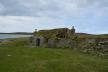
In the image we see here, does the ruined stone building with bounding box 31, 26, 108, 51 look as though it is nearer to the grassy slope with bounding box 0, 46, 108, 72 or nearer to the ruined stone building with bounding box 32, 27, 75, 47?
the ruined stone building with bounding box 32, 27, 75, 47

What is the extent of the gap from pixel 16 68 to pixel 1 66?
7.24 ft

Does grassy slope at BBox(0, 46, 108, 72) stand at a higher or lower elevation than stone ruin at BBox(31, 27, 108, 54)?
lower

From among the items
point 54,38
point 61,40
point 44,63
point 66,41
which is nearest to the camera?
point 44,63

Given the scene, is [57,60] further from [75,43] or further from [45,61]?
[75,43]

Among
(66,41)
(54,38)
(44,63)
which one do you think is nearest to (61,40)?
(66,41)

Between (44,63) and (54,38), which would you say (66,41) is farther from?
(44,63)

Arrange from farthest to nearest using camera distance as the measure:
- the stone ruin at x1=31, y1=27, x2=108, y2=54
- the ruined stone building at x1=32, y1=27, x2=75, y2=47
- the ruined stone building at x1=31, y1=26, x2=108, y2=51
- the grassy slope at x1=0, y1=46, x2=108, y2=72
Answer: the ruined stone building at x1=32, y1=27, x2=75, y2=47 < the ruined stone building at x1=31, y1=26, x2=108, y2=51 < the stone ruin at x1=31, y1=27, x2=108, y2=54 < the grassy slope at x1=0, y1=46, x2=108, y2=72

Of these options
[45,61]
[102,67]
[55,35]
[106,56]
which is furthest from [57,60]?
→ [55,35]

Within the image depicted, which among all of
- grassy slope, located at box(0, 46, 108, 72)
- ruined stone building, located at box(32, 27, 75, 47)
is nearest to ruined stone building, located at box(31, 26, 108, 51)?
ruined stone building, located at box(32, 27, 75, 47)

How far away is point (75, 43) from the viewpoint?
5809cm

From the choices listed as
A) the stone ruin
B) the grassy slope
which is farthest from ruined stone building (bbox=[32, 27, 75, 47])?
the grassy slope

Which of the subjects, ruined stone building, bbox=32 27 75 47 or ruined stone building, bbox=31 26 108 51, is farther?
ruined stone building, bbox=32 27 75 47

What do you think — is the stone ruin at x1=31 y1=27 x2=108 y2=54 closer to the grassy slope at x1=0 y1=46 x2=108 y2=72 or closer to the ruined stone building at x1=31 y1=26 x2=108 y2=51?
the ruined stone building at x1=31 y1=26 x2=108 y2=51

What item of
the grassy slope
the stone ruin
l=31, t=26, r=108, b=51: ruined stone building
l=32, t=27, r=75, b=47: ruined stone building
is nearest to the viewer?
the grassy slope
